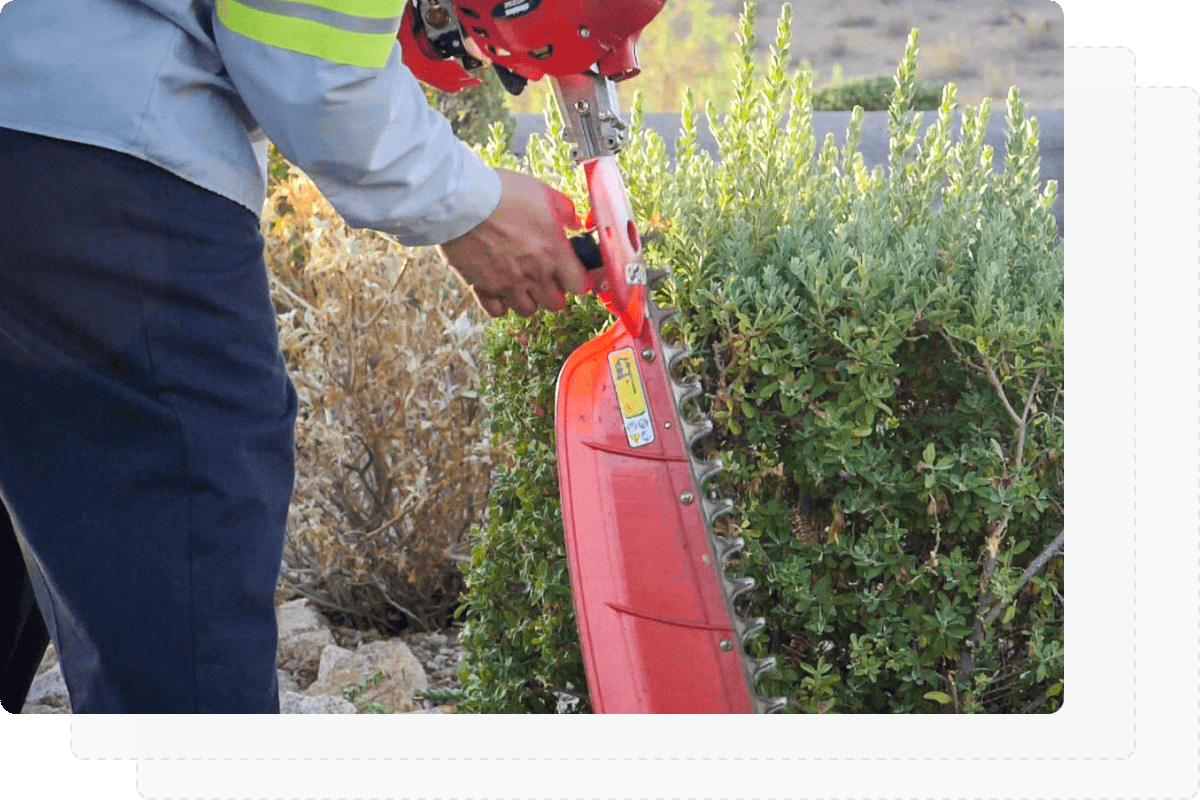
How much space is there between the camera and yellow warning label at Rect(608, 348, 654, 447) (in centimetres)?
170

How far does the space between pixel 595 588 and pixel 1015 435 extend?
2.17 feet

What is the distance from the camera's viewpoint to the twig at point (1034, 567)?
1.83 meters

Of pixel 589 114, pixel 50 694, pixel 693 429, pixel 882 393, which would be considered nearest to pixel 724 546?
pixel 693 429

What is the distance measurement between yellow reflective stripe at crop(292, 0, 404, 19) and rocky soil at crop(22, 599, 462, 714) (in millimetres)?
1440

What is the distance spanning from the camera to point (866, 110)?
2338 mm

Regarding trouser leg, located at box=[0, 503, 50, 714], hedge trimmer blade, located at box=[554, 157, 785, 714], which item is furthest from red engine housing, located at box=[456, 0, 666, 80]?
trouser leg, located at box=[0, 503, 50, 714]

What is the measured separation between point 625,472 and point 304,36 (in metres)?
0.78

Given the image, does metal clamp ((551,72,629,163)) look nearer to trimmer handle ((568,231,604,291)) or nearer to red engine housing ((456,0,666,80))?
red engine housing ((456,0,666,80))

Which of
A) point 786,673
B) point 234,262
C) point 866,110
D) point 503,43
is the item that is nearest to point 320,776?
point 786,673

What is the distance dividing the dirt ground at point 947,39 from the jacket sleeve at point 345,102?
2.99 feet

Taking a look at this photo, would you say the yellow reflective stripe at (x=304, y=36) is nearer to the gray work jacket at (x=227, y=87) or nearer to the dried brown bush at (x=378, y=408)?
the gray work jacket at (x=227, y=87)

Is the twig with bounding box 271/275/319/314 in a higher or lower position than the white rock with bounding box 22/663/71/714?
higher

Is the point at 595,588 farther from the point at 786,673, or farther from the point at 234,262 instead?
the point at 234,262

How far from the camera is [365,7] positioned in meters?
1.19
